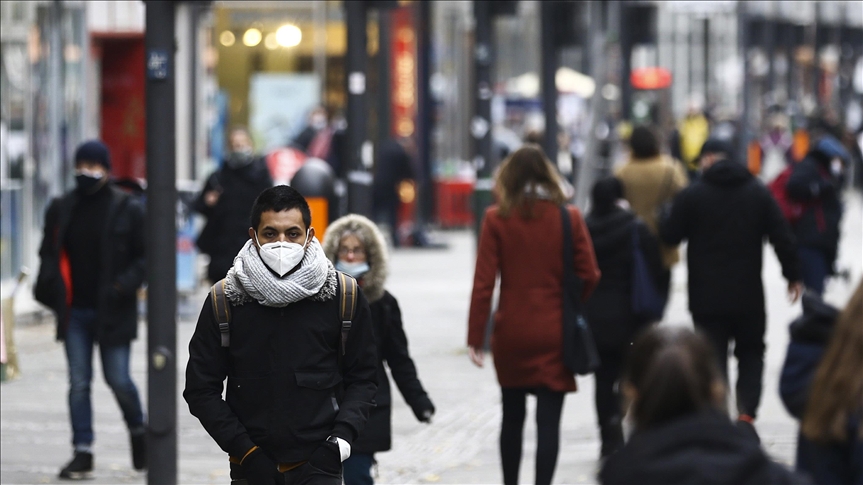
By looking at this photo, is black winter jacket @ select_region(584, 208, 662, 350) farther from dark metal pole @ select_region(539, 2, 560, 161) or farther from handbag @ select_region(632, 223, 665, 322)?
dark metal pole @ select_region(539, 2, 560, 161)

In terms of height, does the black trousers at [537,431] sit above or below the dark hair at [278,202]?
below

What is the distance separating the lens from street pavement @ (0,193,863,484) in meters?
8.58

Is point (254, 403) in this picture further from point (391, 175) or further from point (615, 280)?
point (391, 175)

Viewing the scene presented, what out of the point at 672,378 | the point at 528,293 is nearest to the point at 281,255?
the point at 672,378

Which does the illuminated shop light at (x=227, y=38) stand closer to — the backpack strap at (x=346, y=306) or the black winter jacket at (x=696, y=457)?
the backpack strap at (x=346, y=306)

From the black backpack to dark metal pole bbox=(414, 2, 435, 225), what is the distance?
66.0 feet

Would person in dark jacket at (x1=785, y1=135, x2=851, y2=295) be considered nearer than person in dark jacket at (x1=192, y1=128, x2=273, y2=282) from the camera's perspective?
No

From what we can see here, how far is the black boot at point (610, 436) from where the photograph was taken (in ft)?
27.6

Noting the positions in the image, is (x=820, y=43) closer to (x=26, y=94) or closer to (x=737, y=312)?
(x=26, y=94)

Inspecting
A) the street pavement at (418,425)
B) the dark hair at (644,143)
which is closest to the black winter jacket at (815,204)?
the street pavement at (418,425)

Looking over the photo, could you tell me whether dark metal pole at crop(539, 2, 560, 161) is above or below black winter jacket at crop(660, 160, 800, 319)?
above

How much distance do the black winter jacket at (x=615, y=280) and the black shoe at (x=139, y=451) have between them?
243 cm

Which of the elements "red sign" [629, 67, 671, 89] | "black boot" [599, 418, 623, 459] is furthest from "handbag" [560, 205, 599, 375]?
"red sign" [629, 67, 671, 89]

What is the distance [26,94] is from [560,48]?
5106 millimetres
